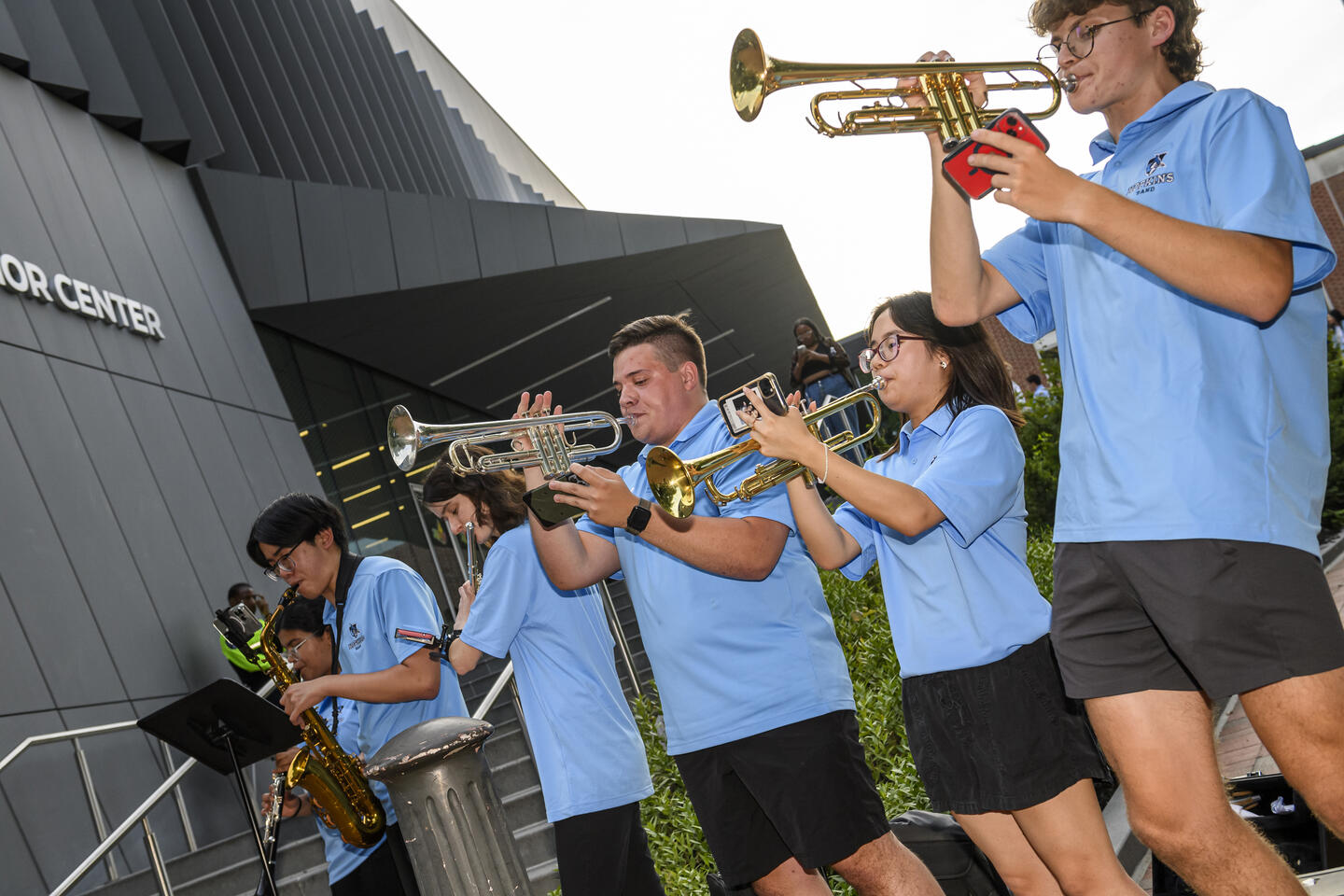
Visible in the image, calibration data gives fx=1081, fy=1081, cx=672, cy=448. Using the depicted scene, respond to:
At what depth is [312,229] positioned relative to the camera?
13703mm

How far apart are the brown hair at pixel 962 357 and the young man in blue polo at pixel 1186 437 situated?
0.74 meters

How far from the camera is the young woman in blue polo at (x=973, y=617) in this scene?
9.09ft

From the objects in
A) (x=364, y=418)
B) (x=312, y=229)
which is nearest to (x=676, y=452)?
(x=312, y=229)

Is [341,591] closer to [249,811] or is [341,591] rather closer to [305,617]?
[305,617]

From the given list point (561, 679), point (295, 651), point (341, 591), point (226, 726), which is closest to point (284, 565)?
point (341, 591)

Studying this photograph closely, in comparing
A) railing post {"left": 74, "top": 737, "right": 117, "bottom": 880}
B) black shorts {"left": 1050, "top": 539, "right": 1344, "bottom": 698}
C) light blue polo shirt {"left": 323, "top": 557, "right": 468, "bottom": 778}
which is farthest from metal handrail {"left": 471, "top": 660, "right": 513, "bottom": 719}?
black shorts {"left": 1050, "top": 539, "right": 1344, "bottom": 698}

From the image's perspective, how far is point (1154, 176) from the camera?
227cm

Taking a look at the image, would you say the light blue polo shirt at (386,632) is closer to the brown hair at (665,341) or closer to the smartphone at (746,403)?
the brown hair at (665,341)

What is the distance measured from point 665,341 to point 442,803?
1.88 metres

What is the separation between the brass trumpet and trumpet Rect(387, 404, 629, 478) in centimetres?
134

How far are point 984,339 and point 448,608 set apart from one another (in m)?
14.7

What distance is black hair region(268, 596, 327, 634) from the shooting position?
4.75 meters

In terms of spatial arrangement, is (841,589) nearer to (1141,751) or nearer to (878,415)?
(878,415)

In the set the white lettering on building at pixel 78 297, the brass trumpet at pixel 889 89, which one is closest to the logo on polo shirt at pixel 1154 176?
the brass trumpet at pixel 889 89
